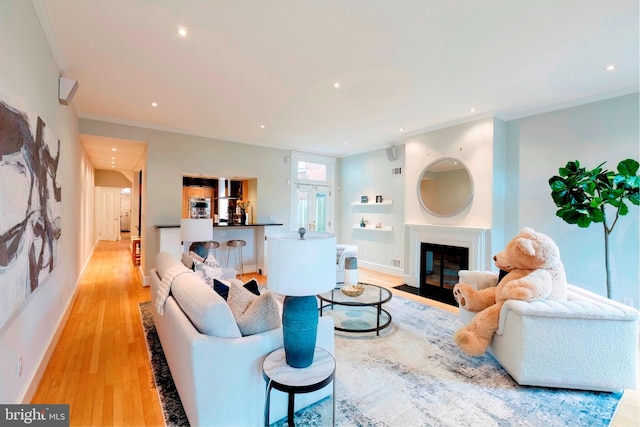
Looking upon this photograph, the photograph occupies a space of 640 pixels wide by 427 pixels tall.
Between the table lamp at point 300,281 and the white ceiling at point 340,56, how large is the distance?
176 cm

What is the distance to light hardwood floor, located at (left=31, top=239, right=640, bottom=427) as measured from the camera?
1930 millimetres

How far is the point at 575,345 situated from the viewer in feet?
7.26

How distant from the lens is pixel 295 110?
416cm

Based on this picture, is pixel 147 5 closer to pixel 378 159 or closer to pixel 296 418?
pixel 296 418

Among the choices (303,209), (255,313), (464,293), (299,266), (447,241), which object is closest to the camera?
(299,266)

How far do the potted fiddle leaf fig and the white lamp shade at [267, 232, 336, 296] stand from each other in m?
3.32

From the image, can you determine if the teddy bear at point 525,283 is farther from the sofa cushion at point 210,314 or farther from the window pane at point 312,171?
the window pane at point 312,171

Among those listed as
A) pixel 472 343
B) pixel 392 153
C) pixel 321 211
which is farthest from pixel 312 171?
pixel 472 343

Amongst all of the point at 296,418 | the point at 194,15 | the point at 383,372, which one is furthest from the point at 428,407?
the point at 194,15

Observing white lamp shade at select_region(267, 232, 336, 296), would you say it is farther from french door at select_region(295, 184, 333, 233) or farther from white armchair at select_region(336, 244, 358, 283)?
french door at select_region(295, 184, 333, 233)

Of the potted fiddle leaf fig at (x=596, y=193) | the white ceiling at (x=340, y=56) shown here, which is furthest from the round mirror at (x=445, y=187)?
the potted fiddle leaf fig at (x=596, y=193)

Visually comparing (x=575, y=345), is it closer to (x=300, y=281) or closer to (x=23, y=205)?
(x=300, y=281)

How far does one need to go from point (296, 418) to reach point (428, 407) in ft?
3.10

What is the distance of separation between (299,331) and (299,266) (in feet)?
1.33
